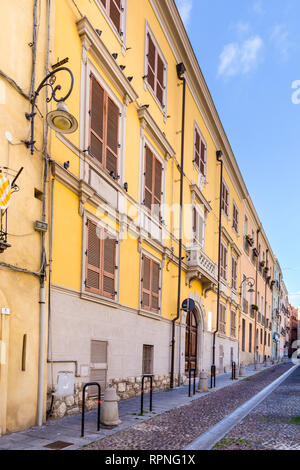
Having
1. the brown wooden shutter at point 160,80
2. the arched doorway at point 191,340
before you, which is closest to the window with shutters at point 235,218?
the arched doorway at point 191,340

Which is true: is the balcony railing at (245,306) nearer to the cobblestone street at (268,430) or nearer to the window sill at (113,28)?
the cobblestone street at (268,430)

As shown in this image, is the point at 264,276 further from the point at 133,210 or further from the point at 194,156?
the point at 133,210

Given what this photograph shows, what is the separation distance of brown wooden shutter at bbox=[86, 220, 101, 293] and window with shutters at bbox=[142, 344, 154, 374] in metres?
4.03

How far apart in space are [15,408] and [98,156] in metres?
6.15

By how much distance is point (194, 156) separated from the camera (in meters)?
20.1

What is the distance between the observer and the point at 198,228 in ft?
66.9

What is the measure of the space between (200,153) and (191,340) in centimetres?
852

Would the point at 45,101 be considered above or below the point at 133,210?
above

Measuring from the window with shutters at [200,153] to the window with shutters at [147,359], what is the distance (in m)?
9.19

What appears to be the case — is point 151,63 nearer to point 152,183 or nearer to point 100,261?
point 152,183

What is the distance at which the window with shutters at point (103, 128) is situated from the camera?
11.0 metres

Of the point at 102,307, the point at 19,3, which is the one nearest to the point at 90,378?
the point at 102,307

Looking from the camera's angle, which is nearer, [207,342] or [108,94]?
[108,94]

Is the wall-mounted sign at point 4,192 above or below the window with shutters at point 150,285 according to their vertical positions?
above
